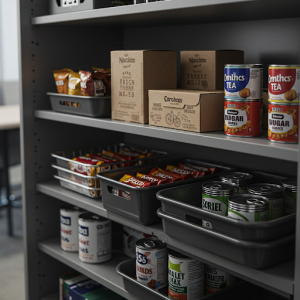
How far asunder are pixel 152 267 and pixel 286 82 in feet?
2.55

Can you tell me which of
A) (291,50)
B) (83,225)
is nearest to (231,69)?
(291,50)

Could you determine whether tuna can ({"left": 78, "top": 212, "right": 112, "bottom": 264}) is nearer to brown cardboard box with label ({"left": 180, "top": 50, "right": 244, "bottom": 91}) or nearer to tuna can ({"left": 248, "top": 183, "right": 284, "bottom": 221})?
brown cardboard box with label ({"left": 180, "top": 50, "right": 244, "bottom": 91})

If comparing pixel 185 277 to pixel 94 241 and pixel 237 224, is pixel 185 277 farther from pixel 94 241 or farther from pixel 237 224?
pixel 94 241

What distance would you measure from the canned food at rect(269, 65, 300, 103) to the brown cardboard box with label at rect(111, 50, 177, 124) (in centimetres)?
49

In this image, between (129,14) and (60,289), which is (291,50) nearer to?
(129,14)

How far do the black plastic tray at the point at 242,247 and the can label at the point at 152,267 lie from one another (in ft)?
0.79

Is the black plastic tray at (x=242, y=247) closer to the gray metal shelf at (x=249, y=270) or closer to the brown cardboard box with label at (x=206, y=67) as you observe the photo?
the gray metal shelf at (x=249, y=270)

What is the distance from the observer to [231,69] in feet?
3.64

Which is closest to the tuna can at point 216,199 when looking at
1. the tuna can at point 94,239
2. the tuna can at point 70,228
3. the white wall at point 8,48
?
the tuna can at point 94,239

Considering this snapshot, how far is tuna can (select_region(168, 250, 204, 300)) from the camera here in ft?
4.36

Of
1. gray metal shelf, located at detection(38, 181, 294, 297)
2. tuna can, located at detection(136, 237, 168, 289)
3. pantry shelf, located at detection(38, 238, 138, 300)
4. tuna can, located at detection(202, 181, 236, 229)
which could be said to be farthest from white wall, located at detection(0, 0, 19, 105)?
tuna can, located at detection(202, 181, 236, 229)

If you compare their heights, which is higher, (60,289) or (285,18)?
(285,18)

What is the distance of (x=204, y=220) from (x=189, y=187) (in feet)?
0.81

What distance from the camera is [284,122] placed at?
1018 millimetres
